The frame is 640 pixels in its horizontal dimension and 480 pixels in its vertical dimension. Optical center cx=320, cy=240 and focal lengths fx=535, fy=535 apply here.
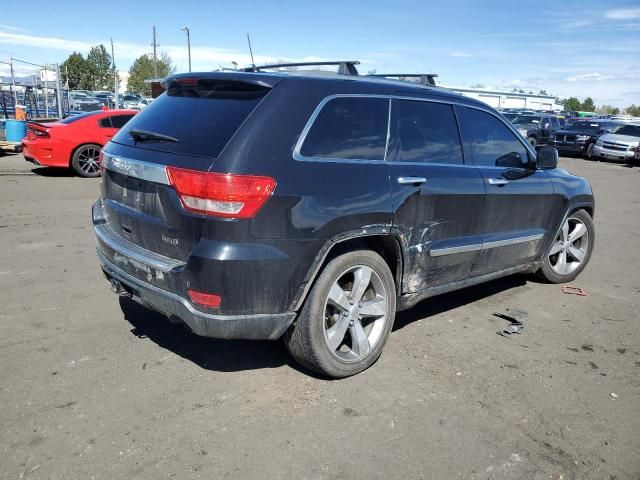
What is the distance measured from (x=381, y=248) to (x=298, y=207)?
35.1 inches

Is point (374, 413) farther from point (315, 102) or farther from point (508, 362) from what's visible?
point (315, 102)

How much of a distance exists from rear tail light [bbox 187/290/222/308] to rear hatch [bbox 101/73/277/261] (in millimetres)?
227

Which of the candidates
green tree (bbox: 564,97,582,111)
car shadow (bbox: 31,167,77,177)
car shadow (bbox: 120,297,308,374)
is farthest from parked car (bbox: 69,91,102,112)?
green tree (bbox: 564,97,582,111)

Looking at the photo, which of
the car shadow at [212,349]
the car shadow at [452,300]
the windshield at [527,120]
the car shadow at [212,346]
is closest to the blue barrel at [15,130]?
the car shadow at [212,346]

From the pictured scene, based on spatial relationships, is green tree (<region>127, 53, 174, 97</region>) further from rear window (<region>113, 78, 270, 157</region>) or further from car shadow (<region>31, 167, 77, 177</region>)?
rear window (<region>113, 78, 270, 157</region>)

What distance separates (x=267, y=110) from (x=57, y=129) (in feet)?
31.7

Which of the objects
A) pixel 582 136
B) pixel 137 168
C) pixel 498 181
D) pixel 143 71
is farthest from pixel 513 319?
pixel 143 71

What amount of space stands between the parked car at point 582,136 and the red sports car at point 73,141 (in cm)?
2097

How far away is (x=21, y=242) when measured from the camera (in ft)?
20.5

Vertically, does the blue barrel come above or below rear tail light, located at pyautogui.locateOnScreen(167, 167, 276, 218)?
below

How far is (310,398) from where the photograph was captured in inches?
127

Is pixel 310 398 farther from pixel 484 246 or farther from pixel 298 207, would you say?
pixel 484 246

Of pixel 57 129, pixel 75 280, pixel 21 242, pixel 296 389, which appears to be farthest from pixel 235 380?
pixel 57 129

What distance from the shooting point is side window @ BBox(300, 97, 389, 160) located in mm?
3188
